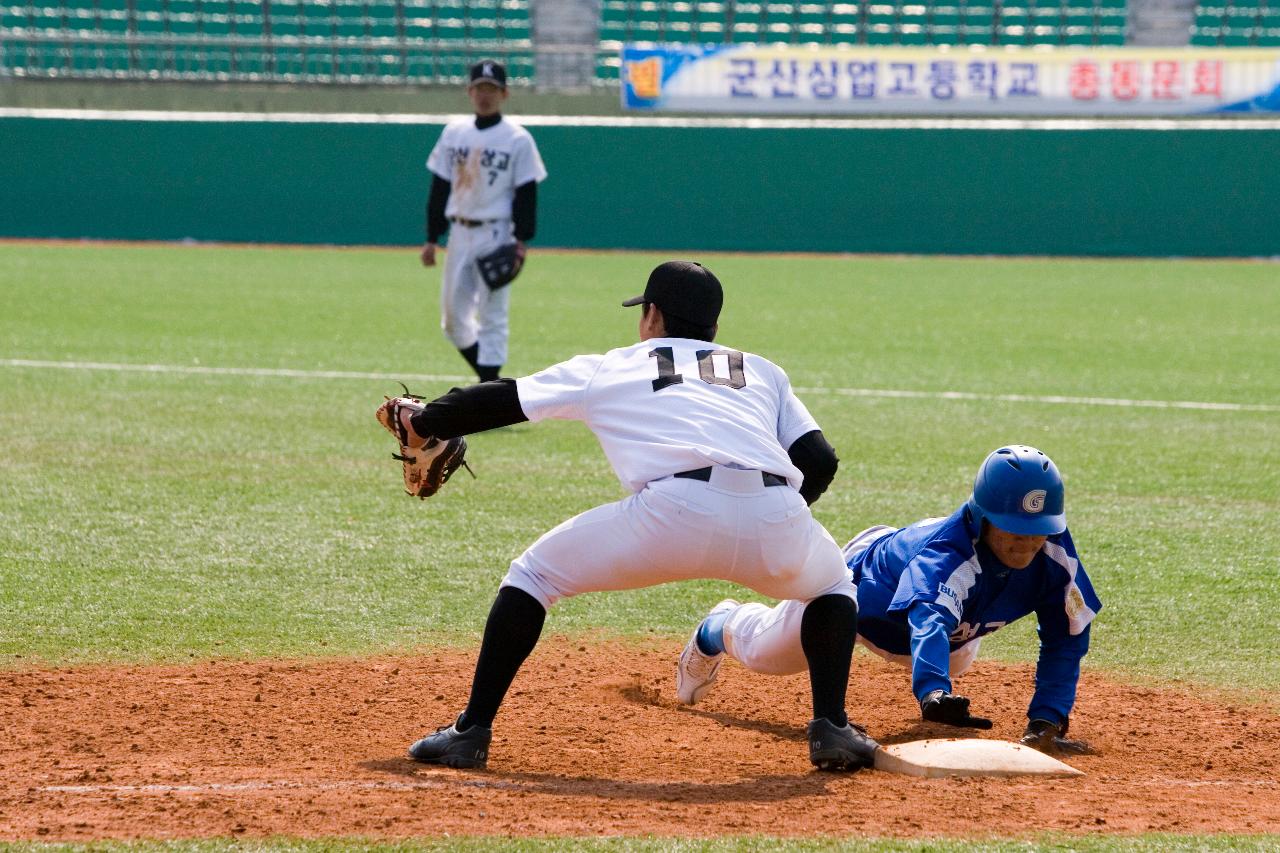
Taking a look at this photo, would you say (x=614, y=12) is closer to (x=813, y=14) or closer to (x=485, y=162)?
(x=813, y=14)

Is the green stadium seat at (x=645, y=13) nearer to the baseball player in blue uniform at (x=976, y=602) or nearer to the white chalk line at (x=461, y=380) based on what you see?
the white chalk line at (x=461, y=380)

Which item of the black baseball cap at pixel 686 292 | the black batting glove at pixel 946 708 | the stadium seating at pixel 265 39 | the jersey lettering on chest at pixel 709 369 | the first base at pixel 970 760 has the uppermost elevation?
the stadium seating at pixel 265 39

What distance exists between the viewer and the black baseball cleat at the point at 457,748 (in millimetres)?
3801

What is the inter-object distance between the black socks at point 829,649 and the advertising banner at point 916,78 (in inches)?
908

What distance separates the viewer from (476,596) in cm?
577

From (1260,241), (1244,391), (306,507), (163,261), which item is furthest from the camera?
(1260,241)

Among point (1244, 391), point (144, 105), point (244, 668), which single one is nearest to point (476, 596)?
point (244, 668)

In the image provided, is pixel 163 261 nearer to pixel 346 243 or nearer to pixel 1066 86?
pixel 346 243

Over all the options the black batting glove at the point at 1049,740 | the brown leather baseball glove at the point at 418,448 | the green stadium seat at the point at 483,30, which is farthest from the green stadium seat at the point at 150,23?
the black batting glove at the point at 1049,740

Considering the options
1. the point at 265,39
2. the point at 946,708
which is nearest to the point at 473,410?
the point at 946,708

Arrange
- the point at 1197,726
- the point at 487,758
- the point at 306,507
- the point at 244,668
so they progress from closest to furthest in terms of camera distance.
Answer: the point at 487,758 → the point at 1197,726 → the point at 244,668 → the point at 306,507

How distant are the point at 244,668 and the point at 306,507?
2.30 meters

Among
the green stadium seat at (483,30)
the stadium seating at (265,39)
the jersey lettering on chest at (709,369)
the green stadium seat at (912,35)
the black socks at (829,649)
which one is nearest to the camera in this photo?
the jersey lettering on chest at (709,369)

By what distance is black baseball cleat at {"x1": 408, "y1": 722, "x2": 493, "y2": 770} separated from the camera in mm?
3801
